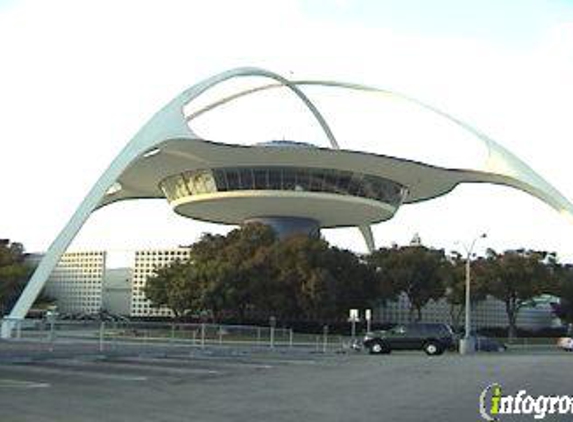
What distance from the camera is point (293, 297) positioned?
6688 centimetres

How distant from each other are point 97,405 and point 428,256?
65.2 m

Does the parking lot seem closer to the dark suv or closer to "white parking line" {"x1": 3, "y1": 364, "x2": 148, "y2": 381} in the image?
"white parking line" {"x1": 3, "y1": 364, "x2": 148, "y2": 381}

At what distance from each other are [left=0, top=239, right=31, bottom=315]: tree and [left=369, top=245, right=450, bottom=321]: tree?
103 ft

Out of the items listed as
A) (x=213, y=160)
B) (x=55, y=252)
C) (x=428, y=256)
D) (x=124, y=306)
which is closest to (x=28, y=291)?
(x=55, y=252)

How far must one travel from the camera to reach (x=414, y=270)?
76.5m

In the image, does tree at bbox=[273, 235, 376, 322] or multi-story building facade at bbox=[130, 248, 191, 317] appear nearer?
tree at bbox=[273, 235, 376, 322]

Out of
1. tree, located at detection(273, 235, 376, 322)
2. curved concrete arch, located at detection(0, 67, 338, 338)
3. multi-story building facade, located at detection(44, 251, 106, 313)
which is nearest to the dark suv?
tree, located at detection(273, 235, 376, 322)

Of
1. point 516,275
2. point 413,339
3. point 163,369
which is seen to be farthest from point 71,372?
point 516,275

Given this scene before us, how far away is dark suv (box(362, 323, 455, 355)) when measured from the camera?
44406mm

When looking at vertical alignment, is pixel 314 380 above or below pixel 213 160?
below

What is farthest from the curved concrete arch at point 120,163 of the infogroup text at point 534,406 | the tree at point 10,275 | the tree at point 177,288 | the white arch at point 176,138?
the infogroup text at point 534,406

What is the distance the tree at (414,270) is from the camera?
76.0m

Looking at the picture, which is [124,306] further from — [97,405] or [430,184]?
[97,405]

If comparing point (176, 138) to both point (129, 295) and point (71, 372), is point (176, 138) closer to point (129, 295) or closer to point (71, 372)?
point (129, 295)
